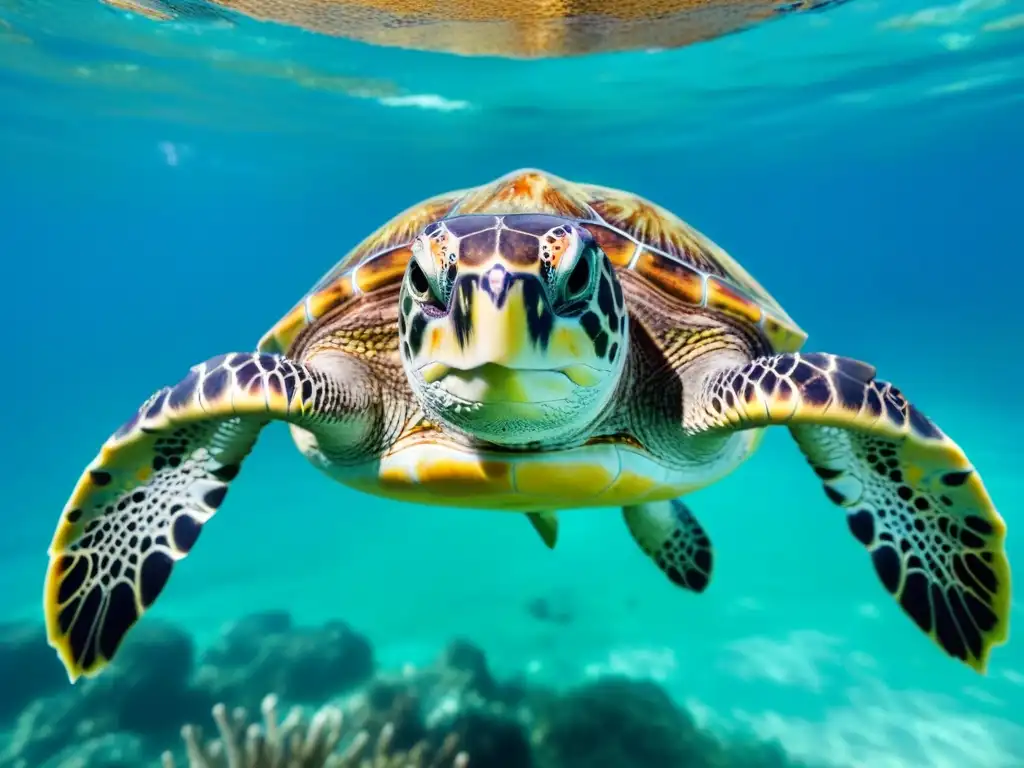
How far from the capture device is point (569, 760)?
5.06 meters

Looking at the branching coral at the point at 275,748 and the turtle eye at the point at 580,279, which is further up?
the turtle eye at the point at 580,279

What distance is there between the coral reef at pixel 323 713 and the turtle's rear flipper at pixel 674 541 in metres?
1.80

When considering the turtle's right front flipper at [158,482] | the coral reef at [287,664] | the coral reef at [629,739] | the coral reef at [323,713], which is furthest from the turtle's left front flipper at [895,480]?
the coral reef at [287,664]

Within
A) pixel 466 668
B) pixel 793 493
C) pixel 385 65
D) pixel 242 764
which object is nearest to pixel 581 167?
pixel 385 65

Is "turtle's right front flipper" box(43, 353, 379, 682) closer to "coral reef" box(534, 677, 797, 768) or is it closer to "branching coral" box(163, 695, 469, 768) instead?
"branching coral" box(163, 695, 469, 768)

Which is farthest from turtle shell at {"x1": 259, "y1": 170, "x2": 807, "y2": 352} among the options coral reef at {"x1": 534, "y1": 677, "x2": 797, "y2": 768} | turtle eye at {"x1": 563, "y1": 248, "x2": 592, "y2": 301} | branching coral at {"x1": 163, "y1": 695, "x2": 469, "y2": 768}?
coral reef at {"x1": 534, "y1": 677, "x2": 797, "y2": 768}

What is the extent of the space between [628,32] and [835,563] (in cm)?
923

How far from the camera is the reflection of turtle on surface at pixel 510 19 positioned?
854 cm

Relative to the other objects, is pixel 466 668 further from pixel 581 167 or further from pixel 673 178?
pixel 673 178

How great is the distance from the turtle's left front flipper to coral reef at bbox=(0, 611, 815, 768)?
8.86 ft

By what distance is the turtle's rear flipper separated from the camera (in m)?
4.22

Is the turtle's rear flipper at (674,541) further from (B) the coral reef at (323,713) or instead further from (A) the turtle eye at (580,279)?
(A) the turtle eye at (580,279)

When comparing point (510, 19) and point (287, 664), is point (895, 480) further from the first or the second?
point (510, 19)

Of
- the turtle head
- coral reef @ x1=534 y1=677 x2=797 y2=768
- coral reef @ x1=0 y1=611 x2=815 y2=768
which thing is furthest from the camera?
coral reef @ x1=534 y1=677 x2=797 y2=768
